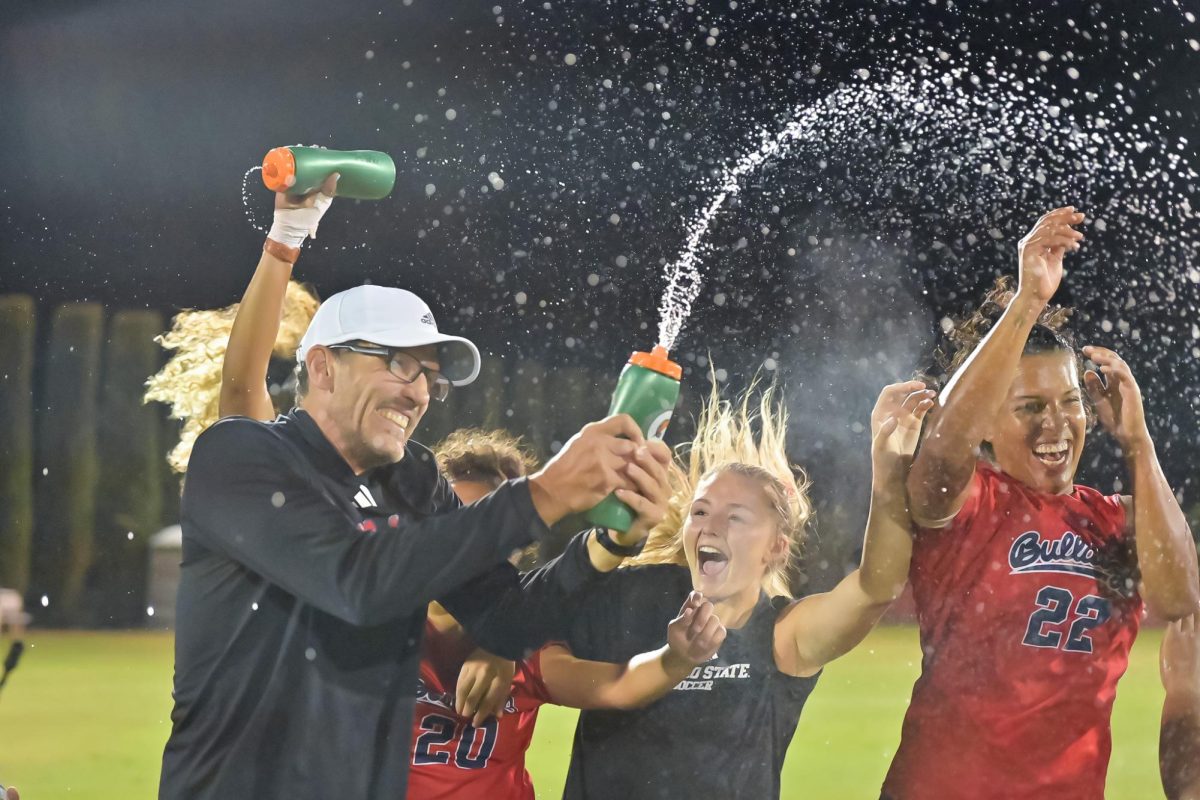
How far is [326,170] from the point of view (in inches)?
96.0

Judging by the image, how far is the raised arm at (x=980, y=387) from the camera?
2.17 m

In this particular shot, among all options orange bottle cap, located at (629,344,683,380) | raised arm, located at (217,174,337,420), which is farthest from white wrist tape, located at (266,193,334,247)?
orange bottle cap, located at (629,344,683,380)

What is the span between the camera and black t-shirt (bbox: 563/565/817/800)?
7.25 ft

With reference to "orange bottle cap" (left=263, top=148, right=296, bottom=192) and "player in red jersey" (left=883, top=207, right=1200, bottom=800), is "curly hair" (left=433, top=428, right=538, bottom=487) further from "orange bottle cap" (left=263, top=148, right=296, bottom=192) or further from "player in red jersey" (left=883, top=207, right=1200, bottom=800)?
"player in red jersey" (left=883, top=207, right=1200, bottom=800)

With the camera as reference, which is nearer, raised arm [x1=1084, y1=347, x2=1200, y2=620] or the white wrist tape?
raised arm [x1=1084, y1=347, x2=1200, y2=620]

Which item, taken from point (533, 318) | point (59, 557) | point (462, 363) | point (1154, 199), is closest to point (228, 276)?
point (533, 318)

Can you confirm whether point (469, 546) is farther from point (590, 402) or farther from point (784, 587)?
point (590, 402)

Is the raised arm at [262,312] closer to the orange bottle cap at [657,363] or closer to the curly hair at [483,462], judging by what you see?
the curly hair at [483,462]

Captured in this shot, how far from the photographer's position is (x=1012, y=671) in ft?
7.49

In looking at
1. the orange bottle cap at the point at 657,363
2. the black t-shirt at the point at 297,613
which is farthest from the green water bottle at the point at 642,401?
the black t-shirt at the point at 297,613

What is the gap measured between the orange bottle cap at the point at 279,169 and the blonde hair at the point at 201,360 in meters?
0.64

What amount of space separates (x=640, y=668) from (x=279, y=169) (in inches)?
45.7

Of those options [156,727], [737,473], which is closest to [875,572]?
[737,473]

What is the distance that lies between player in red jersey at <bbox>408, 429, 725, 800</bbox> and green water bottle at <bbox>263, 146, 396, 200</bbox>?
34.4 inches
